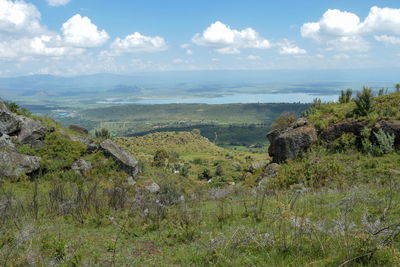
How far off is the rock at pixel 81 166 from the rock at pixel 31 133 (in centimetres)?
269

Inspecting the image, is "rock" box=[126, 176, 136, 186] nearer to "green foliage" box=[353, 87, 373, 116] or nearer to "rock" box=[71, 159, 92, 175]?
"rock" box=[71, 159, 92, 175]

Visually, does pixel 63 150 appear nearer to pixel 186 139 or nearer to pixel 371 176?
pixel 371 176

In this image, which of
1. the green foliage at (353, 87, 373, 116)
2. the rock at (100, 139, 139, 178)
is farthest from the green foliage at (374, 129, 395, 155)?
Result: the rock at (100, 139, 139, 178)

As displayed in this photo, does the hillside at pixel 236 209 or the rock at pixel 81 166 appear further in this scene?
the rock at pixel 81 166

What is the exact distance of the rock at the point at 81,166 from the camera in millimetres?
15348

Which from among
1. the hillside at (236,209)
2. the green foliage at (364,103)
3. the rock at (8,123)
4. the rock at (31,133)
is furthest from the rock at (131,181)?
the green foliage at (364,103)

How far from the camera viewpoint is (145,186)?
16.6 metres

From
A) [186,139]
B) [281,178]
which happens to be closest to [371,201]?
[281,178]

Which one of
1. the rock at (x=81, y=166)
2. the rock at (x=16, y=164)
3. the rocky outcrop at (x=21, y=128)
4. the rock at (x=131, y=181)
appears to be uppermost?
the rocky outcrop at (x=21, y=128)

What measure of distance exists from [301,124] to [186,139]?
56980 millimetres

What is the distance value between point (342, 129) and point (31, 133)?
16.8 meters

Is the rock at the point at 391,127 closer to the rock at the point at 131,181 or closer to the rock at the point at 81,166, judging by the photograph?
the rock at the point at 131,181

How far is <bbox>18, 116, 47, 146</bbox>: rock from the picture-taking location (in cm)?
1623

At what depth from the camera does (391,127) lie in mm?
13586
